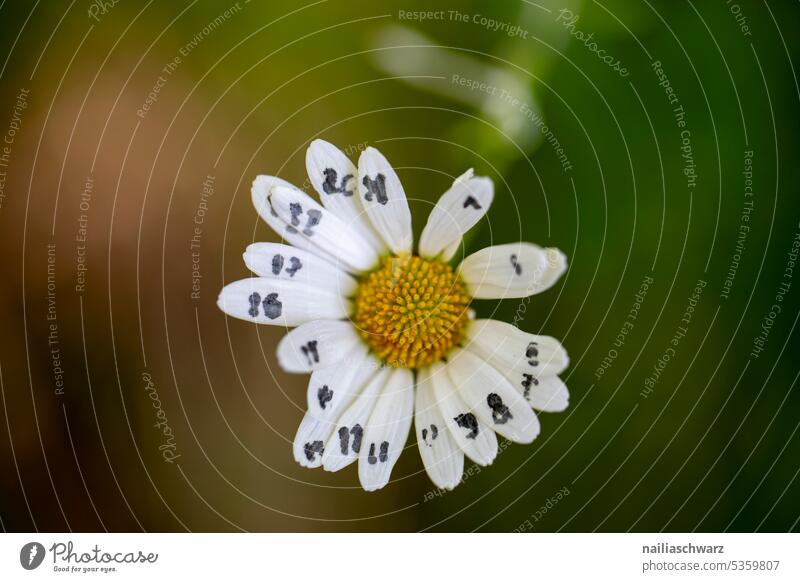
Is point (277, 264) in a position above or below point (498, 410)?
above

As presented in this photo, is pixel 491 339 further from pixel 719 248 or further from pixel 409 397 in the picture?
pixel 719 248

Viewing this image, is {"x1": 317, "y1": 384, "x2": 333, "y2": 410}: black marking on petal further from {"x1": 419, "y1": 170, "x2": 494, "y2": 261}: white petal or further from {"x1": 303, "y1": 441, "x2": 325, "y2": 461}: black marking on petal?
{"x1": 419, "y1": 170, "x2": 494, "y2": 261}: white petal

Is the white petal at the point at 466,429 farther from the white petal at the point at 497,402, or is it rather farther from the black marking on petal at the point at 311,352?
the black marking on petal at the point at 311,352

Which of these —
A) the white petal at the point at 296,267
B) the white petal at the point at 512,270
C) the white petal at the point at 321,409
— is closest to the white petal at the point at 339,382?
the white petal at the point at 321,409

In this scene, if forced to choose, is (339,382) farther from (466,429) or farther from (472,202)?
(472,202)

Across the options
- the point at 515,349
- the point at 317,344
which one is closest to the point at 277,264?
the point at 317,344

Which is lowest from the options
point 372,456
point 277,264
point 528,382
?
point 372,456

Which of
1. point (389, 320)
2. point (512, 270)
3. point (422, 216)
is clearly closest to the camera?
point (512, 270)
